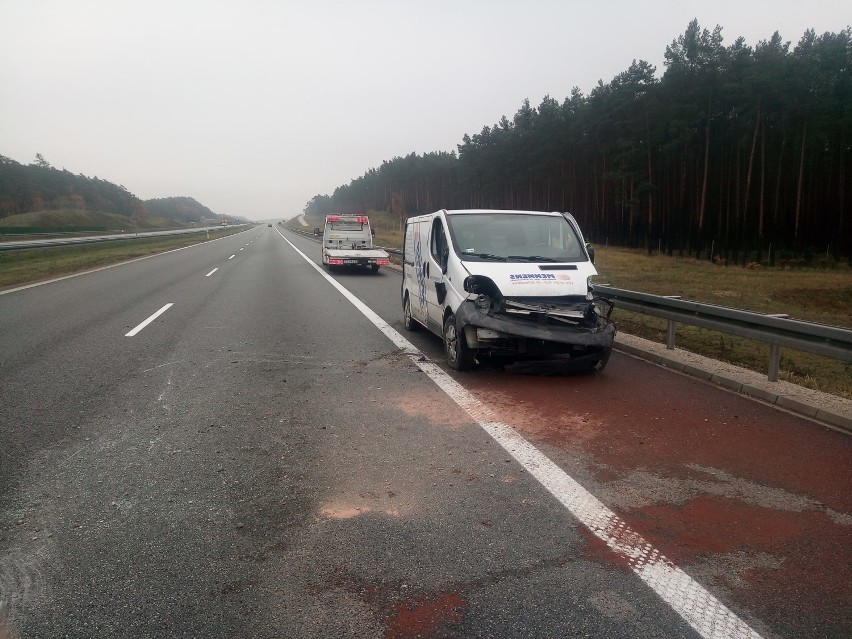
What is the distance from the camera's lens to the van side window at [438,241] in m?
8.30

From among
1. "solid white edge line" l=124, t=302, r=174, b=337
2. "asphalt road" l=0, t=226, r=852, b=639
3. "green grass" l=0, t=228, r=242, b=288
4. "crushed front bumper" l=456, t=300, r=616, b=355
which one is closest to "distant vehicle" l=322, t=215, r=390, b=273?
"solid white edge line" l=124, t=302, r=174, b=337

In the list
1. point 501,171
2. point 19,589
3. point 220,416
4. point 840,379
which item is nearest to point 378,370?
point 220,416

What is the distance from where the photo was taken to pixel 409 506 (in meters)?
3.97

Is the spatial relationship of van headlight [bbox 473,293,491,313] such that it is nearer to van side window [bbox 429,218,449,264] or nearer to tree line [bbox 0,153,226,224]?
van side window [bbox 429,218,449,264]

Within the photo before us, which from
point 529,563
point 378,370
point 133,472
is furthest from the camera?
point 378,370

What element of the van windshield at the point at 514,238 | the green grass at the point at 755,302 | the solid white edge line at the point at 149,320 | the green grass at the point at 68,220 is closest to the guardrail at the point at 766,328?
the green grass at the point at 755,302

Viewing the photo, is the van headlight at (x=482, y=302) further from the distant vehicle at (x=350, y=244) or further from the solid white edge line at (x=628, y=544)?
the distant vehicle at (x=350, y=244)

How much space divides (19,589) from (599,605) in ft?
9.35

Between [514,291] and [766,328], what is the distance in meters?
2.81

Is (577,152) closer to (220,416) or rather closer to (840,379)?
(840,379)

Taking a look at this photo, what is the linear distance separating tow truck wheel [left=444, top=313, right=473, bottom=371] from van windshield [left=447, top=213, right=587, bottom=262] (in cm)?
90

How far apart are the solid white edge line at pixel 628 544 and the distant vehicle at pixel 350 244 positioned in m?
17.1

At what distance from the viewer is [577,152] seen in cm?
5919

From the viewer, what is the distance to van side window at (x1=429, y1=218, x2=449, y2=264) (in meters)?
8.30
